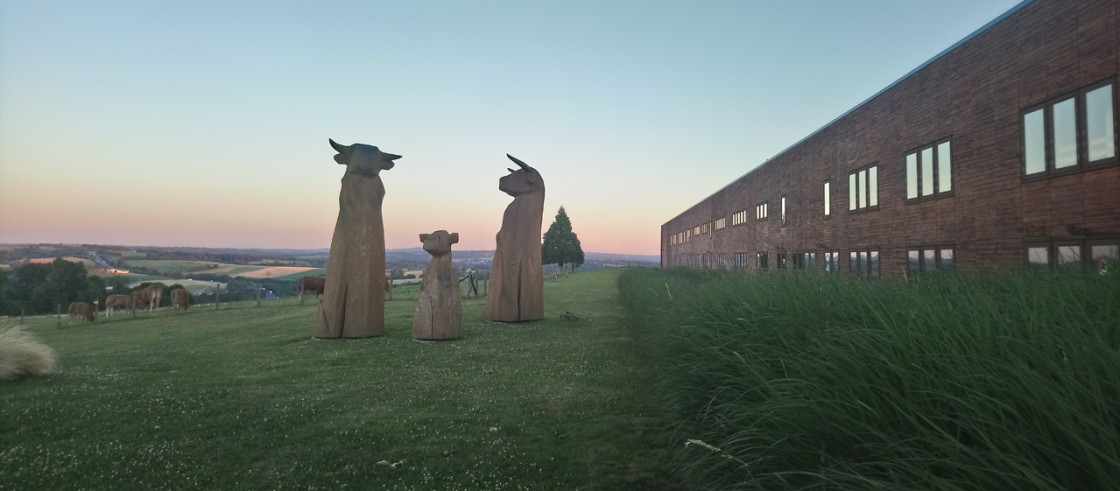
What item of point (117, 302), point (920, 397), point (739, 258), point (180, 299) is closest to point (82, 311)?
point (117, 302)

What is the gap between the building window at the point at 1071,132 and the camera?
28.4 ft

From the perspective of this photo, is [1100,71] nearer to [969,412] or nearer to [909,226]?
[909,226]

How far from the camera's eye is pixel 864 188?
16844 mm

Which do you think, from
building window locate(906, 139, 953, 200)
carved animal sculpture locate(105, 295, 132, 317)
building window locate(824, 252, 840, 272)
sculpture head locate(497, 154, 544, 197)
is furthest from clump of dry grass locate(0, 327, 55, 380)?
building window locate(824, 252, 840, 272)

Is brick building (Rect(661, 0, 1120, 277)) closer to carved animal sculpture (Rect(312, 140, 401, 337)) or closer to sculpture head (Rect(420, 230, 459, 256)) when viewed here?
sculpture head (Rect(420, 230, 459, 256))

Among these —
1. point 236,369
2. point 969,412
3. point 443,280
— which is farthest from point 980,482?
point 443,280

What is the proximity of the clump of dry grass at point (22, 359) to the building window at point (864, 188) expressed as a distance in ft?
63.9

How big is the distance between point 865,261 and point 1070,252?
7.04 meters

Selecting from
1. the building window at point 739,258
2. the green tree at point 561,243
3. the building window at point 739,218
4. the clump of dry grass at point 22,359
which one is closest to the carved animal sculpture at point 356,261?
the clump of dry grass at point 22,359

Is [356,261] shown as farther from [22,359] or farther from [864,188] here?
[864,188]

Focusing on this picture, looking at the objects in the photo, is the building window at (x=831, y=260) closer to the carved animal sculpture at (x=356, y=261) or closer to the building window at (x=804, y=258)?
the building window at (x=804, y=258)

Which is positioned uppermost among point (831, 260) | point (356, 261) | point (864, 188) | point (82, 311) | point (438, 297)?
A: point (864, 188)

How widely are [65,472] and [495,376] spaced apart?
4.52 meters

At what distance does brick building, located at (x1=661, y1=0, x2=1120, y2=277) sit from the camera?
29.2 ft
